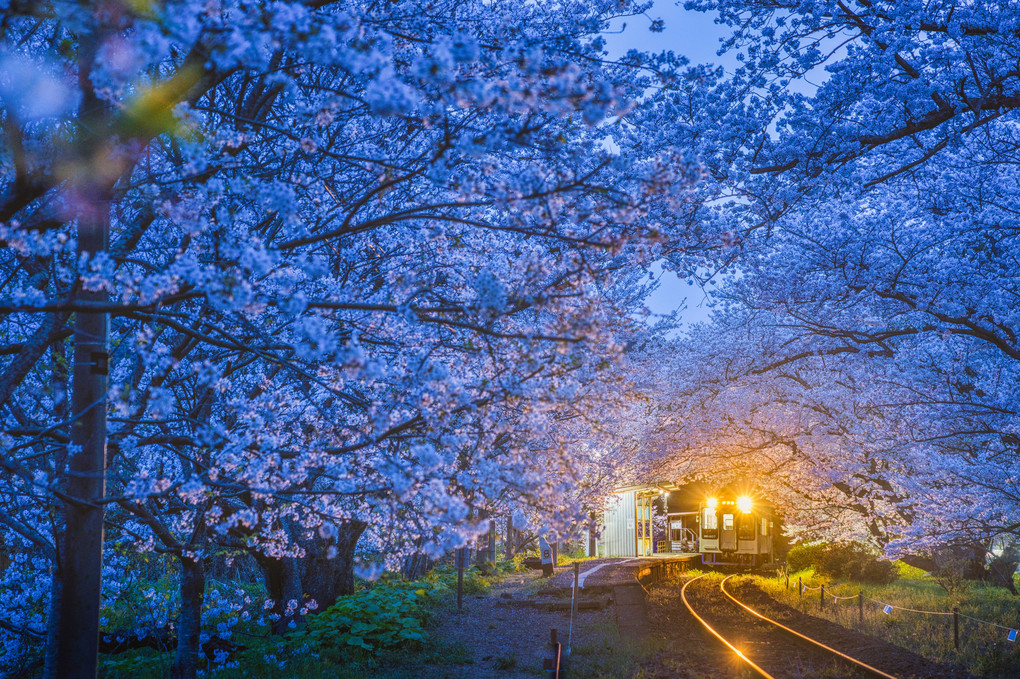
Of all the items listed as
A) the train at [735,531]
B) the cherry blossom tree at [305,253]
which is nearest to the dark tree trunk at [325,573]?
the cherry blossom tree at [305,253]

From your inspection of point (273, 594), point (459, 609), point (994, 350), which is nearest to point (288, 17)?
point (273, 594)

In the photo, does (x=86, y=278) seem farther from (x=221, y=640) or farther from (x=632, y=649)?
(x=632, y=649)

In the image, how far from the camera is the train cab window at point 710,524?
117 feet

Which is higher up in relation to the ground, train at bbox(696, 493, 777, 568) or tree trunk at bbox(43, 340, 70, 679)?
tree trunk at bbox(43, 340, 70, 679)

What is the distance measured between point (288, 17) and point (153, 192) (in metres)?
3.57

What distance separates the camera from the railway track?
11555 mm

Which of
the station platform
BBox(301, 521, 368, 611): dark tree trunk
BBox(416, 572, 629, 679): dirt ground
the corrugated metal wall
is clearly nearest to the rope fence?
the station platform

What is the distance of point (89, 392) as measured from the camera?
5801 mm

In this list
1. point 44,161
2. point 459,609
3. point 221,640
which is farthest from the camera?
point 459,609

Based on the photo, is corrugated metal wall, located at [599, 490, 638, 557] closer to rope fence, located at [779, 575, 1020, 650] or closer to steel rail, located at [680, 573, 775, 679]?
rope fence, located at [779, 575, 1020, 650]

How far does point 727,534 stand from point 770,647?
71.2 feet

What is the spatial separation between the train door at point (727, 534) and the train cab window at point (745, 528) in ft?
0.77

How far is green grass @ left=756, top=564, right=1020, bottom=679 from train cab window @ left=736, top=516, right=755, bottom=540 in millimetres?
7939

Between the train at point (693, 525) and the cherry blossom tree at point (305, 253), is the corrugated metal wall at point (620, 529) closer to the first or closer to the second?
the train at point (693, 525)
